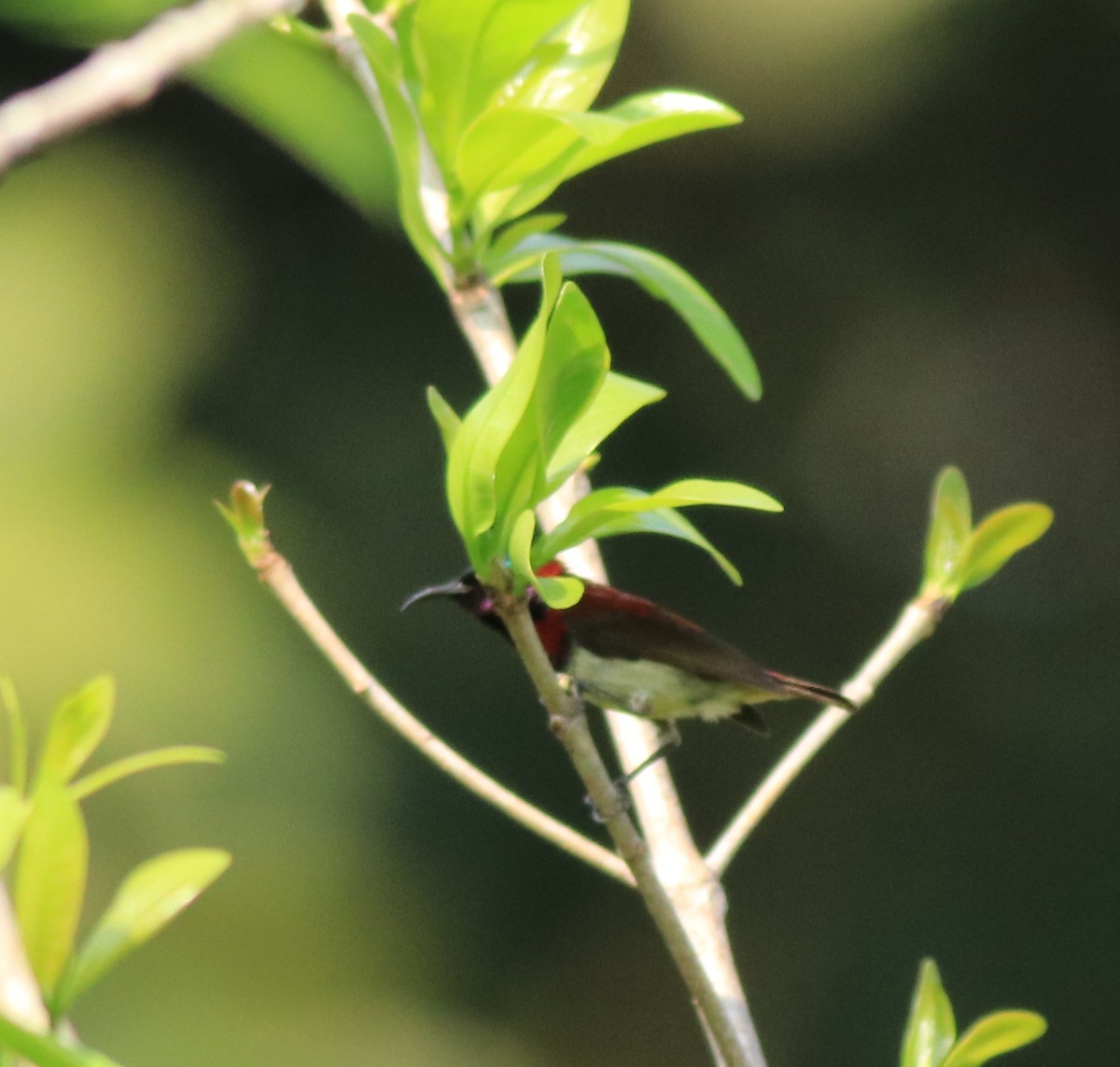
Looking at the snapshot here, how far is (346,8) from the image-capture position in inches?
25.8

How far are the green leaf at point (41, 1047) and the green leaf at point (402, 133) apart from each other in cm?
37

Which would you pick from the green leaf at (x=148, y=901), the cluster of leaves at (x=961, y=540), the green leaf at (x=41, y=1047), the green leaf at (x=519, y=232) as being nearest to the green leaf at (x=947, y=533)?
the cluster of leaves at (x=961, y=540)

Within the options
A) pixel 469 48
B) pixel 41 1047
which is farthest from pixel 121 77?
pixel 469 48

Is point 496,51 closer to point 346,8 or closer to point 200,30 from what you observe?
point 346,8

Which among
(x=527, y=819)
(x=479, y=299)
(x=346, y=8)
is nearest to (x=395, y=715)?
(x=527, y=819)

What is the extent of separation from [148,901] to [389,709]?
0.34 feet

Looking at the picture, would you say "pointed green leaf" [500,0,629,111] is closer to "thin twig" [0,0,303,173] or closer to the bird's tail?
the bird's tail

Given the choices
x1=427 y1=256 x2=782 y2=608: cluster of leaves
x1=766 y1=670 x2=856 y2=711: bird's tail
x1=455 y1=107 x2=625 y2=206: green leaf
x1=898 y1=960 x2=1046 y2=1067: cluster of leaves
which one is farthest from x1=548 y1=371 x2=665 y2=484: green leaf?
x1=766 y1=670 x2=856 y2=711: bird's tail

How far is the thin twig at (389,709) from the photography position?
0.46 m

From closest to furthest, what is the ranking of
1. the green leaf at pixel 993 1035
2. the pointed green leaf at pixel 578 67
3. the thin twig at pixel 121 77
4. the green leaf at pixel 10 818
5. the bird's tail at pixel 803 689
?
the thin twig at pixel 121 77, the green leaf at pixel 10 818, the green leaf at pixel 993 1035, the pointed green leaf at pixel 578 67, the bird's tail at pixel 803 689

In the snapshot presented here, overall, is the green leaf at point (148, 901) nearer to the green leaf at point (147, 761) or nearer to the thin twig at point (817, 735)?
the green leaf at point (147, 761)

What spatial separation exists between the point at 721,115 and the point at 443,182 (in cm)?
14

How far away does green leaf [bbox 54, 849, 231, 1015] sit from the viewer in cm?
43

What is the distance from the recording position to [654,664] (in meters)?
0.86
